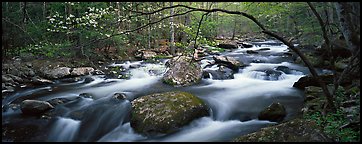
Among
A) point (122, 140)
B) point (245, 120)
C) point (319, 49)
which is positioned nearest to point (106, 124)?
point (122, 140)

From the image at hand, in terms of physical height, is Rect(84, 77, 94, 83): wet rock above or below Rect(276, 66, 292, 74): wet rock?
below

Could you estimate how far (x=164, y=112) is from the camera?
231 inches

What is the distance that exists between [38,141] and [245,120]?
16.4 ft

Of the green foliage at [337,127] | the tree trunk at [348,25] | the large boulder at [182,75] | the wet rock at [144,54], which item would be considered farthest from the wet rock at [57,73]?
the tree trunk at [348,25]

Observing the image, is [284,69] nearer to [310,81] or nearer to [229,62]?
[229,62]

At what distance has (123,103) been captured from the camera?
7.62 meters

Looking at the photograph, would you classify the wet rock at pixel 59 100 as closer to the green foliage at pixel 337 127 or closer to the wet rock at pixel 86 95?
the wet rock at pixel 86 95

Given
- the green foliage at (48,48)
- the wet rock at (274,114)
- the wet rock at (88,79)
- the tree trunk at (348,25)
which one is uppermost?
the tree trunk at (348,25)

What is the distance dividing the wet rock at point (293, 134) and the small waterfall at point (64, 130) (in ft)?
13.5

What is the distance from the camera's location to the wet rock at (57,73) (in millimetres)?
11212

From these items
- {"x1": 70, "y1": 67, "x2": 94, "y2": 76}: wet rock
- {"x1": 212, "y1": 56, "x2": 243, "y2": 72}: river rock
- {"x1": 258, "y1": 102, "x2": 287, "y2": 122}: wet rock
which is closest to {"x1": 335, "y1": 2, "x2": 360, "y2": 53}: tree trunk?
{"x1": 258, "y1": 102, "x2": 287, "y2": 122}: wet rock

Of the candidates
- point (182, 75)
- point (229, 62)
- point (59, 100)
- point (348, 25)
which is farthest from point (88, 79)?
point (348, 25)

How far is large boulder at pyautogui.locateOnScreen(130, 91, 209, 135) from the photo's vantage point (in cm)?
568

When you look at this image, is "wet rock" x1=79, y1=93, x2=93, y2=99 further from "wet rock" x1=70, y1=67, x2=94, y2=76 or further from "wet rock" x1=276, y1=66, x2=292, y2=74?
"wet rock" x1=276, y1=66, x2=292, y2=74
